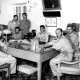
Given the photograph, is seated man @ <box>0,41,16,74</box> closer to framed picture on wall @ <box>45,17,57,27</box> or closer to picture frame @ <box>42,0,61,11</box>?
framed picture on wall @ <box>45,17,57,27</box>

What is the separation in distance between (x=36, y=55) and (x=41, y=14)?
11.3 feet

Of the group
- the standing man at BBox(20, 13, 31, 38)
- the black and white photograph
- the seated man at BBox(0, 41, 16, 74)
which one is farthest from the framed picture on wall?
the seated man at BBox(0, 41, 16, 74)

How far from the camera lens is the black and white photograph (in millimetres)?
3502

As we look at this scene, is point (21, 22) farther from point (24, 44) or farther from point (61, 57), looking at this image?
point (61, 57)

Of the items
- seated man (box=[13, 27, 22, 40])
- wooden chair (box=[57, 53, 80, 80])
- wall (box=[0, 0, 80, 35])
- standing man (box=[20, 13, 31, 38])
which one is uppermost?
wall (box=[0, 0, 80, 35])

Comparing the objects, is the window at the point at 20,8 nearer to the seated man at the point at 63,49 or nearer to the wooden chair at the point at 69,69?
the seated man at the point at 63,49

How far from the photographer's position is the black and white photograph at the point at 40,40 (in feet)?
11.5

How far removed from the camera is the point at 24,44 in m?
4.11

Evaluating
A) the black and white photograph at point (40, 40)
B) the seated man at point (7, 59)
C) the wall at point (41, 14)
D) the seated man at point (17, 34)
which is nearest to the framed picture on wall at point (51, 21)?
the black and white photograph at point (40, 40)

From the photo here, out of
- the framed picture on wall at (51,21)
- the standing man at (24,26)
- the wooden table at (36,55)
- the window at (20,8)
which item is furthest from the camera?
the window at (20,8)

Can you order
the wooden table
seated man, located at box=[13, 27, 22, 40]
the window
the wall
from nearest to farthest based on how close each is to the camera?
1. the wooden table
2. seated man, located at box=[13, 27, 22, 40]
3. the wall
4. the window

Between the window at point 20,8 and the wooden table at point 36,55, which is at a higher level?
the window at point 20,8

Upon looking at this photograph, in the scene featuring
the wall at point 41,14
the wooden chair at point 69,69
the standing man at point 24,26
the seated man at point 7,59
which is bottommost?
the wooden chair at point 69,69

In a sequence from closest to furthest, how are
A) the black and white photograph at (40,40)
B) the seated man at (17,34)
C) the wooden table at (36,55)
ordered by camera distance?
the wooden table at (36,55), the black and white photograph at (40,40), the seated man at (17,34)
